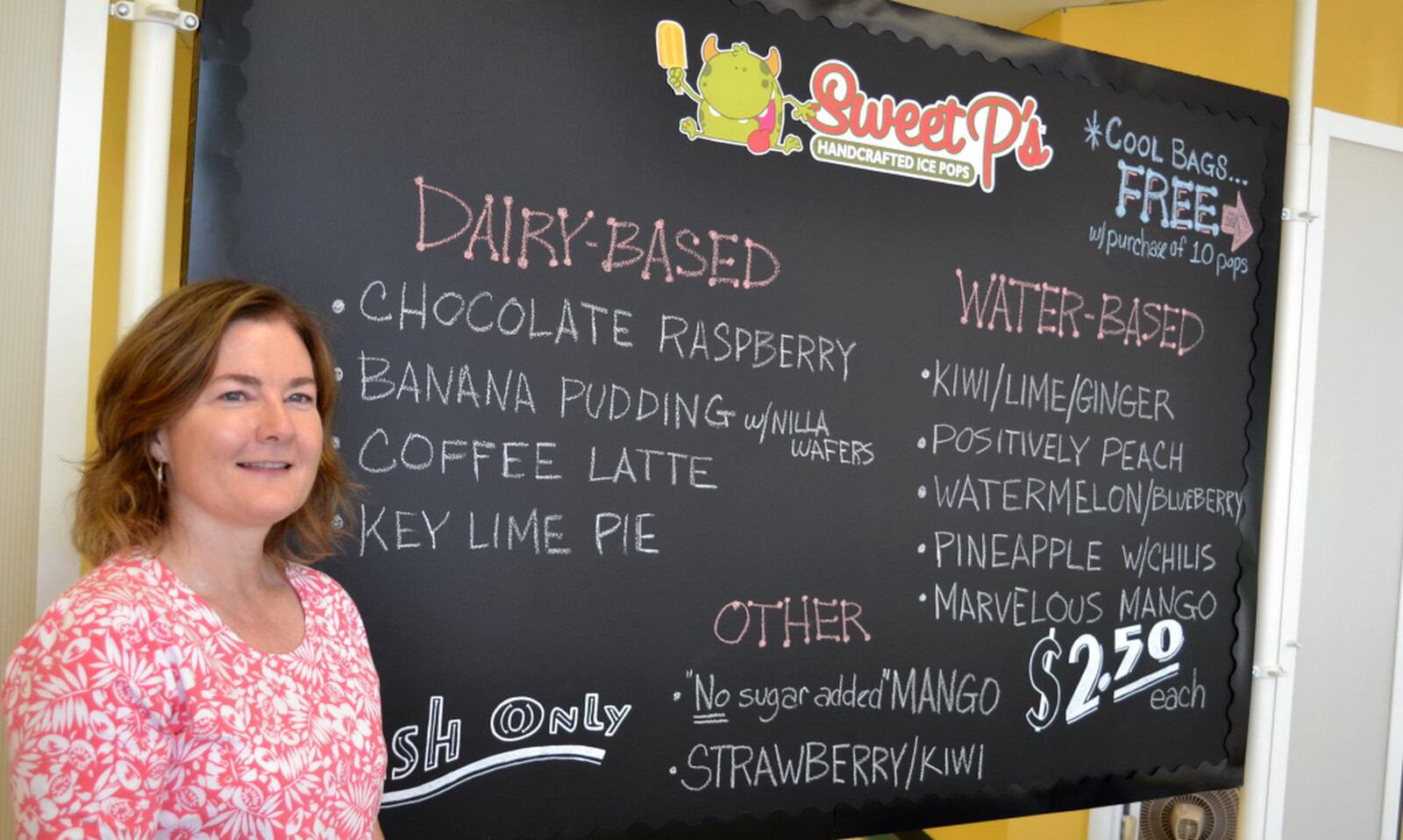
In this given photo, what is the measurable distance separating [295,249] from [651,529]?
77 cm

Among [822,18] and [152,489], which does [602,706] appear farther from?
[822,18]

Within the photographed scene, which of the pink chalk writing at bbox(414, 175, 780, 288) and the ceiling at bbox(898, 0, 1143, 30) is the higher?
the ceiling at bbox(898, 0, 1143, 30)

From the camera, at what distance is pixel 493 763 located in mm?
1923

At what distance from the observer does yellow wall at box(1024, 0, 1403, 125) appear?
13.3ft

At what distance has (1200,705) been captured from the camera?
266 cm

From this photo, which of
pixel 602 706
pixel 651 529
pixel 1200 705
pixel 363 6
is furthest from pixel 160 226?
pixel 1200 705

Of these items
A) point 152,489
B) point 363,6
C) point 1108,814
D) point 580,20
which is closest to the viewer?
point 152,489

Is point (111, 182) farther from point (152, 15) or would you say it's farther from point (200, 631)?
point (200, 631)

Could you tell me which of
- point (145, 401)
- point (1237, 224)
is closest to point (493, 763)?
point (145, 401)

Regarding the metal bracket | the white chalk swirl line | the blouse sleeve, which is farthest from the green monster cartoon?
the blouse sleeve

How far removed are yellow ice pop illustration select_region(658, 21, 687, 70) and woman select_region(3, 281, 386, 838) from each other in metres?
0.87

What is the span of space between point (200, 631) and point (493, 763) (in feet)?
2.34

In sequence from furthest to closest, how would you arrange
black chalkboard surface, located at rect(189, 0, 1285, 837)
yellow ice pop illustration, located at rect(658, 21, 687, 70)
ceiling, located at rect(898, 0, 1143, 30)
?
1. ceiling, located at rect(898, 0, 1143, 30)
2. yellow ice pop illustration, located at rect(658, 21, 687, 70)
3. black chalkboard surface, located at rect(189, 0, 1285, 837)

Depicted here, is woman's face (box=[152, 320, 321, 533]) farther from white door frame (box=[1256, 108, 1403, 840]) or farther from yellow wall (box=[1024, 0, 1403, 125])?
yellow wall (box=[1024, 0, 1403, 125])
